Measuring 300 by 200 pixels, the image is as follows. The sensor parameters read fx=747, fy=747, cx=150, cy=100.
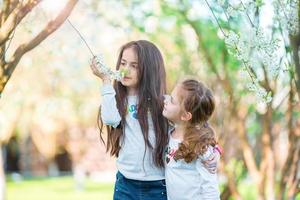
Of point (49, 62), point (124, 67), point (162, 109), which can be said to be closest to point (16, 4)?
point (124, 67)

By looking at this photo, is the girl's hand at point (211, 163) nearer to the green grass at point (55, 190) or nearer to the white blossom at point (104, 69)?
the white blossom at point (104, 69)

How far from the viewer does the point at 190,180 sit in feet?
12.1

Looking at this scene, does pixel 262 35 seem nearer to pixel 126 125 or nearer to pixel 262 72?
pixel 126 125

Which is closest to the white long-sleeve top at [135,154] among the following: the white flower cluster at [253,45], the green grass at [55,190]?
the white flower cluster at [253,45]

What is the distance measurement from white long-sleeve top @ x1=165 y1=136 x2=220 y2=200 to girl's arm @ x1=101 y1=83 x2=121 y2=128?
333mm

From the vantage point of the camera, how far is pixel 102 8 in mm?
8055

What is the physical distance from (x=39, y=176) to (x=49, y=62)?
23237 mm

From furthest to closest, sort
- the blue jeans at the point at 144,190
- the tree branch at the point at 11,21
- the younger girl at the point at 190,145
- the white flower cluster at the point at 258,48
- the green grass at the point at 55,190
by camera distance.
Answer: the green grass at the point at 55,190
the blue jeans at the point at 144,190
the younger girl at the point at 190,145
the tree branch at the point at 11,21
the white flower cluster at the point at 258,48

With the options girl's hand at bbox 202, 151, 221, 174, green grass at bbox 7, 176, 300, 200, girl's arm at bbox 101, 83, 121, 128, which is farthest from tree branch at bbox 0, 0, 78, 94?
green grass at bbox 7, 176, 300, 200

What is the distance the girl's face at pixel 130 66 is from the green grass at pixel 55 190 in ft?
62.5

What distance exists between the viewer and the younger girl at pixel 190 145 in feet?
12.0

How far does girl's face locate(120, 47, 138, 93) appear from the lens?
12.3 feet

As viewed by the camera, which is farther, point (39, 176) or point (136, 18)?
point (39, 176)

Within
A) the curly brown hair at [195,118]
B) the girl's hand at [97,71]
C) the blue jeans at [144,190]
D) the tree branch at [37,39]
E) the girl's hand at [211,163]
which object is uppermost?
the tree branch at [37,39]
